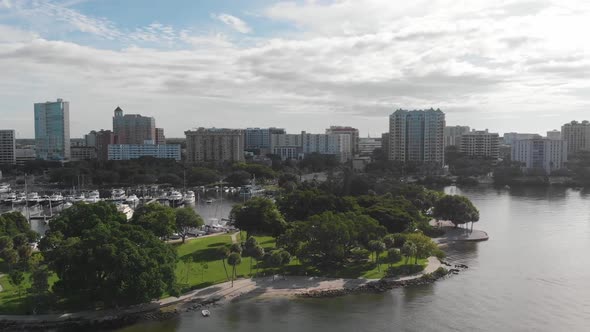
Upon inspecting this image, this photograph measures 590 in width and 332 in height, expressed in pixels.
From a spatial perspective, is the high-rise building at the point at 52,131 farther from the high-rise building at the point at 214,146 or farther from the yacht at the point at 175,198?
the yacht at the point at 175,198

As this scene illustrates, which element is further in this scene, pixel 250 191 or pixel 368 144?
pixel 368 144

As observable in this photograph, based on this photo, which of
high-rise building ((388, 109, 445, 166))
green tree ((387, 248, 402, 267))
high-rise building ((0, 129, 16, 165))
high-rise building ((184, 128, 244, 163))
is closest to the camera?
green tree ((387, 248, 402, 267))

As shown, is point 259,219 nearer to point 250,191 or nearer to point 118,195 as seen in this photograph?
point 118,195

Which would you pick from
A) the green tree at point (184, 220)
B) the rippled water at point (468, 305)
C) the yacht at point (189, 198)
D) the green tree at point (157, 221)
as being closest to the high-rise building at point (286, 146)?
the yacht at point (189, 198)

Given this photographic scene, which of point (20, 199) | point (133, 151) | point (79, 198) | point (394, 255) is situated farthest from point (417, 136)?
point (394, 255)

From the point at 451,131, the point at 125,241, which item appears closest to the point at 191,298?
the point at 125,241

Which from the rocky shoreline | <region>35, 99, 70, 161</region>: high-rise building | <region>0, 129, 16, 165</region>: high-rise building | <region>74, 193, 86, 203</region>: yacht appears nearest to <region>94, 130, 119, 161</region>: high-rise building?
<region>35, 99, 70, 161</region>: high-rise building

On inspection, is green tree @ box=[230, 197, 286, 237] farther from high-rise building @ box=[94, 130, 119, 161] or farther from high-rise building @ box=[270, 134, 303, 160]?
high-rise building @ box=[270, 134, 303, 160]
